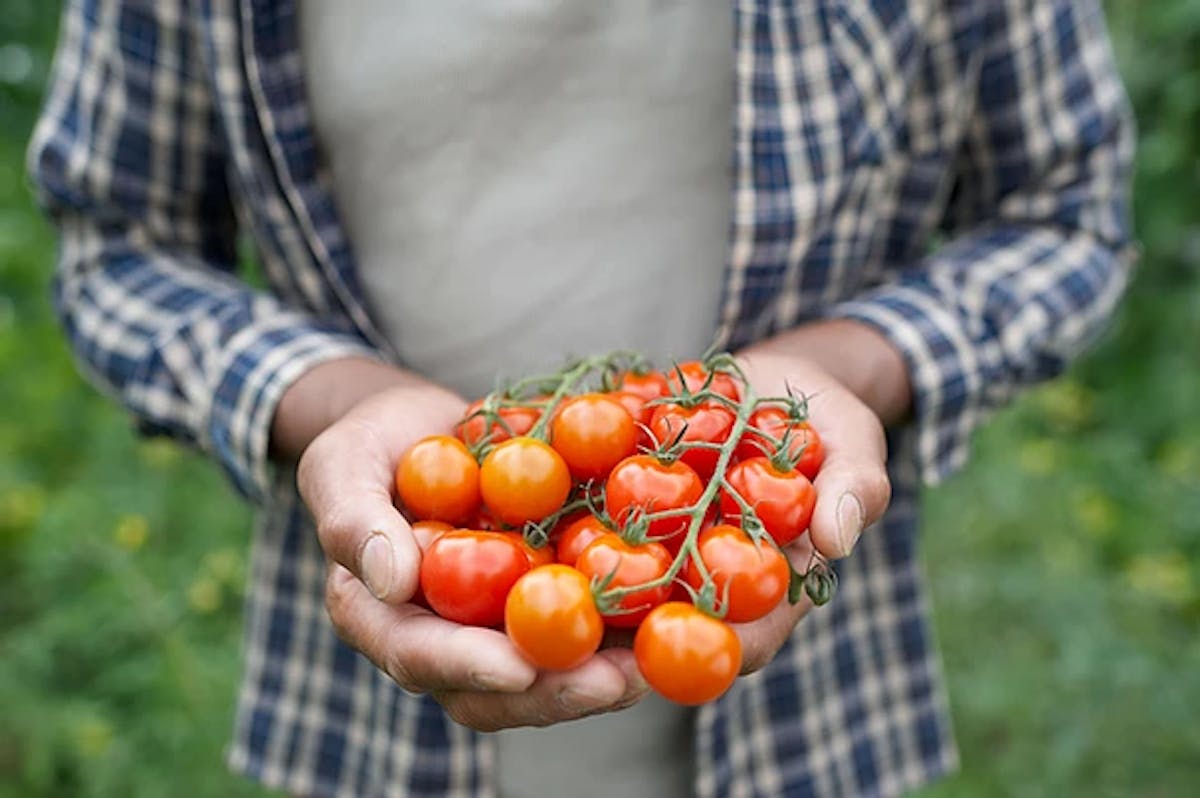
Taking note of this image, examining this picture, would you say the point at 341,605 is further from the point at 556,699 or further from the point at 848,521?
the point at 848,521

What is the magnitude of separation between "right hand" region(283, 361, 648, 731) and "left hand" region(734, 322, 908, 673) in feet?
0.54

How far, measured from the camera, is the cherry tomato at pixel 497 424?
1.29 m

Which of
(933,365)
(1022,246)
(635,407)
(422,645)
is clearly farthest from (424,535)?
(1022,246)

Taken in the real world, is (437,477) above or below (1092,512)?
above

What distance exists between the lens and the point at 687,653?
107 centimetres

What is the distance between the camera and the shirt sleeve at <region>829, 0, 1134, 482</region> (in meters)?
1.45

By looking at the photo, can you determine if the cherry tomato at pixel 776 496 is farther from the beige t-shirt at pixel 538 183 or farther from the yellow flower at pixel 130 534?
the yellow flower at pixel 130 534

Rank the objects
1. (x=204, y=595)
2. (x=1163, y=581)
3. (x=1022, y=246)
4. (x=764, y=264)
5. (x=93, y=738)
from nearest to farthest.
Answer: (x=764, y=264) < (x=1022, y=246) < (x=93, y=738) < (x=204, y=595) < (x=1163, y=581)

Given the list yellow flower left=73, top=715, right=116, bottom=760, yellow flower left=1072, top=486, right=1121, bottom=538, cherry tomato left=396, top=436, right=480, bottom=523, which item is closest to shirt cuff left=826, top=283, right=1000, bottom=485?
cherry tomato left=396, top=436, right=480, bottom=523

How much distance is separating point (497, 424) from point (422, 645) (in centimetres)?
29

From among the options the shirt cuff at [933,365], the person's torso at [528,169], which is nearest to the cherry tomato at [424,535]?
the person's torso at [528,169]

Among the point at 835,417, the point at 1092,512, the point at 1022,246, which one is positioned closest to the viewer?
the point at 835,417

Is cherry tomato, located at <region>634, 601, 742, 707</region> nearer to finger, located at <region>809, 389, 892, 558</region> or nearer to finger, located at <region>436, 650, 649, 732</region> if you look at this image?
finger, located at <region>436, 650, 649, 732</region>

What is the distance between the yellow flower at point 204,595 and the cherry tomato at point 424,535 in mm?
1179
